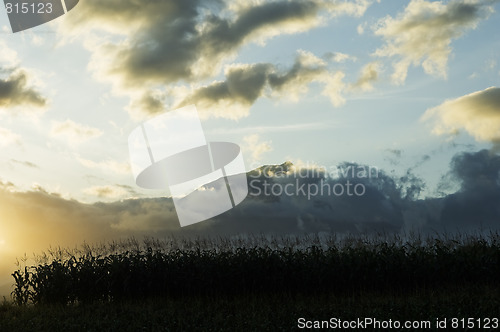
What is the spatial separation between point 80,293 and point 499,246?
16498mm

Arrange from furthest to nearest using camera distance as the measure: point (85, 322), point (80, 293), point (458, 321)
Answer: point (80, 293)
point (85, 322)
point (458, 321)

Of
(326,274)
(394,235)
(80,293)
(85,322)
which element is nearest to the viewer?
(85,322)

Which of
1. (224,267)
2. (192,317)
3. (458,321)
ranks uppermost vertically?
(224,267)

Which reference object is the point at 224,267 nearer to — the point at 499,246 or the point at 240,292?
the point at 240,292

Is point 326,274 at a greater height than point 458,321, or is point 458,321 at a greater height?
point 326,274

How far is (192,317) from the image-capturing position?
1159cm

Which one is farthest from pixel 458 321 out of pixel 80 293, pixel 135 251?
pixel 80 293

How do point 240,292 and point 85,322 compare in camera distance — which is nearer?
point 85,322

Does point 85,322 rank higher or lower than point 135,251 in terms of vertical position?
lower

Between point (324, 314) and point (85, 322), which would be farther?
point (85, 322)

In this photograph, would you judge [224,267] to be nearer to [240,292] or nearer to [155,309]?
[240,292]

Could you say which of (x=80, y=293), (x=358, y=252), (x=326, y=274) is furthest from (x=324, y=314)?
(x=80, y=293)

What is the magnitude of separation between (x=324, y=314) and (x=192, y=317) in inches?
130

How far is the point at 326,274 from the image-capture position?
16234mm
